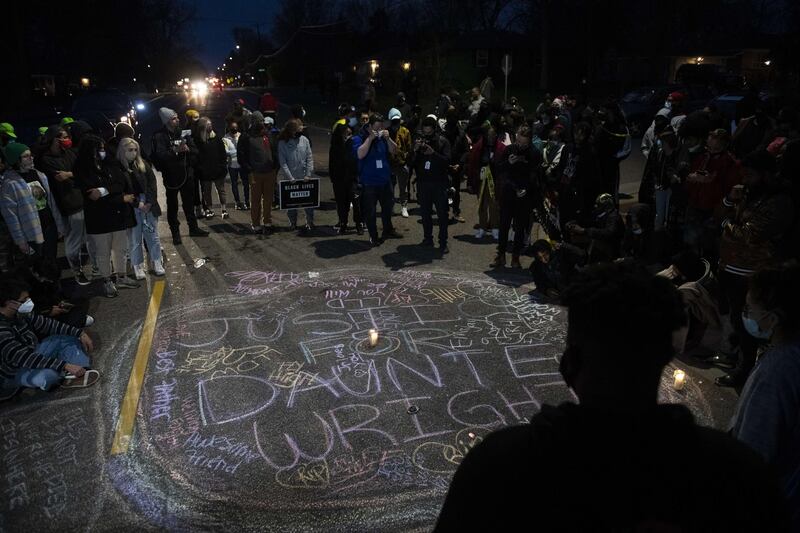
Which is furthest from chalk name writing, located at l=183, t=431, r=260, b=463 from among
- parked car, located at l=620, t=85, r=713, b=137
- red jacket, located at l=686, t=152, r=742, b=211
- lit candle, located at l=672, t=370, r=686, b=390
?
parked car, located at l=620, t=85, r=713, b=137

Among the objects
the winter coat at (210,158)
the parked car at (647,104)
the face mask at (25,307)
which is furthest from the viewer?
the parked car at (647,104)

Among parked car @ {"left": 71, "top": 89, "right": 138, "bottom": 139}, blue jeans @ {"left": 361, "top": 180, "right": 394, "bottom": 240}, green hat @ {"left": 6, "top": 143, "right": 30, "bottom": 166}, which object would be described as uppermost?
parked car @ {"left": 71, "top": 89, "right": 138, "bottom": 139}

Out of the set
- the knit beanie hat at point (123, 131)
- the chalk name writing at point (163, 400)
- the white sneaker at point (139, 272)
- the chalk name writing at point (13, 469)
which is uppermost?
the knit beanie hat at point (123, 131)

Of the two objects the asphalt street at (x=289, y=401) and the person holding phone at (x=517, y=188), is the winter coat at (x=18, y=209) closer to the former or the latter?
the asphalt street at (x=289, y=401)

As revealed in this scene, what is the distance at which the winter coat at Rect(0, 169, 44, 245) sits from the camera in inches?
269

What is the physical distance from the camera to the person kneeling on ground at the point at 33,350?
4895 mm

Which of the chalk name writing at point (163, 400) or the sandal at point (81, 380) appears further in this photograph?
the sandal at point (81, 380)

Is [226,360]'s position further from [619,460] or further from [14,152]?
[619,460]

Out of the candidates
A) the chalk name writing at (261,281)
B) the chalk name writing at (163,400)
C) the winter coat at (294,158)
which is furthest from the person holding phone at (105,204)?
the winter coat at (294,158)

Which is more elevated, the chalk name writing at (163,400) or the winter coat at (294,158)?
the winter coat at (294,158)

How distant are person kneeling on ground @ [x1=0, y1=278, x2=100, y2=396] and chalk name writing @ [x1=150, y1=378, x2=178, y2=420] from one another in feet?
2.27

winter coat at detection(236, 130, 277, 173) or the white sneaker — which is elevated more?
winter coat at detection(236, 130, 277, 173)

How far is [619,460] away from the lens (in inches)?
52.0

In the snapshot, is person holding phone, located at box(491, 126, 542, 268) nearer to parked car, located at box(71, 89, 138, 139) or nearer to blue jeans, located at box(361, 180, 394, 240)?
blue jeans, located at box(361, 180, 394, 240)
